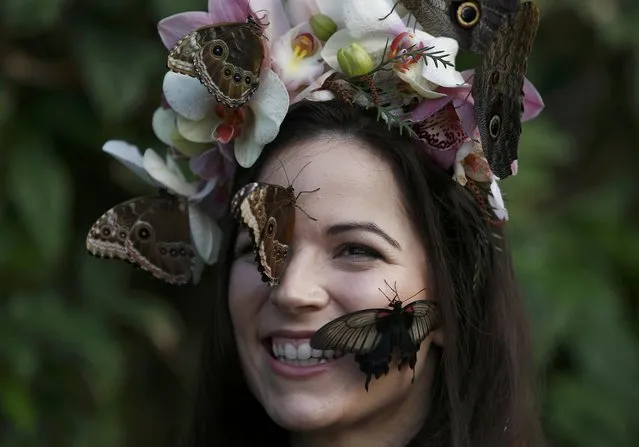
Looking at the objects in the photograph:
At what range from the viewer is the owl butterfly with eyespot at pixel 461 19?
198 cm

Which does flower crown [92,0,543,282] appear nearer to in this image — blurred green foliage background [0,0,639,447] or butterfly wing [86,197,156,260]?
butterfly wing [86,197,156,260]

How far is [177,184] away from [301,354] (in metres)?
0.47

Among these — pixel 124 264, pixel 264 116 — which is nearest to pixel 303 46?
pixel 264 116

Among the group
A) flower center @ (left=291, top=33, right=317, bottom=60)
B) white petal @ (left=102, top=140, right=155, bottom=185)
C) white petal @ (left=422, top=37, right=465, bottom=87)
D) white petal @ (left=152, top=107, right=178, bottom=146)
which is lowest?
white petal @ (left=102, top=140, right=155, bottom=185)

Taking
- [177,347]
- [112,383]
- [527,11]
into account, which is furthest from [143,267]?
[177,347]

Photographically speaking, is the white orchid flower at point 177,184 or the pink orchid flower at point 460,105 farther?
the white orchid flower at point 177,184

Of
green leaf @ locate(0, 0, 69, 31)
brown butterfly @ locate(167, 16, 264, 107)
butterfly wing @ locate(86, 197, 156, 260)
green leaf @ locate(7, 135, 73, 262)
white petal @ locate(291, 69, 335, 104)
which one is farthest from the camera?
green leaf @ locate(7, 135, 73, 262)

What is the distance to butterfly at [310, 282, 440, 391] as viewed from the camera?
1.93 meters

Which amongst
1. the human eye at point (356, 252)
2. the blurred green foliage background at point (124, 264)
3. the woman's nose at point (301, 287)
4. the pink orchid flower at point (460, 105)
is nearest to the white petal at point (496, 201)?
the pink orchid flower at point (460, 105)

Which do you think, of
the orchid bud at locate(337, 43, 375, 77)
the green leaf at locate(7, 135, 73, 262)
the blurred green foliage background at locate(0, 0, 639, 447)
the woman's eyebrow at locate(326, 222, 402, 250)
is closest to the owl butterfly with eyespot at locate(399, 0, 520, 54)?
the orchid bud at locate(337, 43, 375, 77)

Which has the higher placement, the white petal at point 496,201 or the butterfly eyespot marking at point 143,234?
the white petal at point 496,201

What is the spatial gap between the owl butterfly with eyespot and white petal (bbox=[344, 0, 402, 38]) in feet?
0.11

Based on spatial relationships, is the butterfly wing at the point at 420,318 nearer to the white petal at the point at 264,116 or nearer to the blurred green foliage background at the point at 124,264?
the white petal at the point at 264,116

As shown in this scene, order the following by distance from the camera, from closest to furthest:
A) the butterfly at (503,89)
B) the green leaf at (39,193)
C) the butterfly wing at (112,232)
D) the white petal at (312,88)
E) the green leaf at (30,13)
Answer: the butterfly at (503,89), the white petal at (312,88), the butterfly wing at (112,232), the green leaf at (30,13), the green leaf at (39,193)
